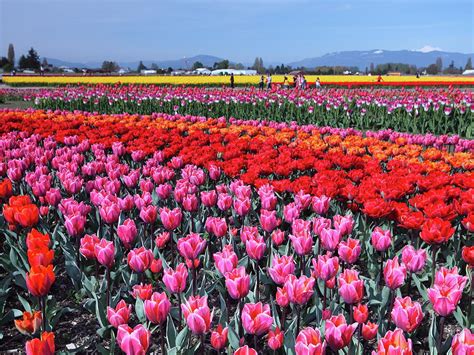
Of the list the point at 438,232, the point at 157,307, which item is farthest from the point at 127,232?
the point at 438,232

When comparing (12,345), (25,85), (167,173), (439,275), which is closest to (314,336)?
(439,275)

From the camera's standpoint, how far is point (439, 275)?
2918mm

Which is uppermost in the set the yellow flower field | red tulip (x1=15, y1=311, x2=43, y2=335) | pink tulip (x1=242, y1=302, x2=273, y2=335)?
the yellow flower field

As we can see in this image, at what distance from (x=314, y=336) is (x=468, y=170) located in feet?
17.1

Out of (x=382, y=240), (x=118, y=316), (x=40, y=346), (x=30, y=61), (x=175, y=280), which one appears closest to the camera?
(x=40, y=346)

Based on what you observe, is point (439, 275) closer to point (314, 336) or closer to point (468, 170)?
point (314, 336)

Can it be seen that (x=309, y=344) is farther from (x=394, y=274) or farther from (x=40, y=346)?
(x=40, y=346)

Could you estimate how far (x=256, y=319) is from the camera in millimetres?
2541

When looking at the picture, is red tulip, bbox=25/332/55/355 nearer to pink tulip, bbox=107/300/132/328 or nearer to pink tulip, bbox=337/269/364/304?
pink tulip, bbox=107/300/132/328

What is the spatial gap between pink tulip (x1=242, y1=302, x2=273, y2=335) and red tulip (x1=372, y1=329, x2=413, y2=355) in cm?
54

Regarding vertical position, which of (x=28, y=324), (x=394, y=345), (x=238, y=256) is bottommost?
(x=238, y=256)

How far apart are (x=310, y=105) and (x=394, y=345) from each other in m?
16.9

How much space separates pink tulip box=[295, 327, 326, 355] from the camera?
221 centimetres

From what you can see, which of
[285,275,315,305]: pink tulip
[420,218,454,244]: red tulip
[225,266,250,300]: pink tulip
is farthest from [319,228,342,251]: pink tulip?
[225,266,250,300]: pink tulip
